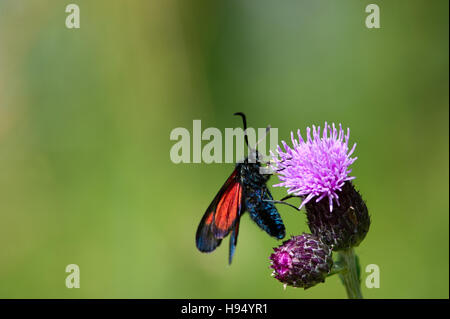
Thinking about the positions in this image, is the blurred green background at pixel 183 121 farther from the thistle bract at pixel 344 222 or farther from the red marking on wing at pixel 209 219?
the thistle bract at pixel 344 222

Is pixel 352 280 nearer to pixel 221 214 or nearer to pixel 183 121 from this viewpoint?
pixel 221 214

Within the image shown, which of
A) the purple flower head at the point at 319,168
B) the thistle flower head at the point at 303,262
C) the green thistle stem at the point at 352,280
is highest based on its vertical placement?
the purple flower head at the point at 319,168

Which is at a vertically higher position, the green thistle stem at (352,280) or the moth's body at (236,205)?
the moth's body at (236,205)

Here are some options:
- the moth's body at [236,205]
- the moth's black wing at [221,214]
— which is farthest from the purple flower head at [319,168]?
the moth's black wing at [221,214]

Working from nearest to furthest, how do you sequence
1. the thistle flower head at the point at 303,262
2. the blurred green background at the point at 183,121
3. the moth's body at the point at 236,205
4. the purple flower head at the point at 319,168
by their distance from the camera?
the thistle flower head at the point at 303,262 < the purple flower head at the point at 319,168 < the moth's body at the point at 236,205 < the blurred green background at the point at 183,121

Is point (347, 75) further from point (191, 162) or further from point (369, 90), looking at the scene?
point (191, 162)

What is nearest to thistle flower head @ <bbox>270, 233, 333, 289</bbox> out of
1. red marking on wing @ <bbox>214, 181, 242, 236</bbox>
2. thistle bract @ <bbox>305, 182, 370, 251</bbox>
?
thistle bract @ <bbox>305, 182, 370, 251</bbox>

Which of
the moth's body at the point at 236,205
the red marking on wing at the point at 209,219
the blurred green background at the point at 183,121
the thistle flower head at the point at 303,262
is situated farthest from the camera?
the blurred green background at the point at 183,121

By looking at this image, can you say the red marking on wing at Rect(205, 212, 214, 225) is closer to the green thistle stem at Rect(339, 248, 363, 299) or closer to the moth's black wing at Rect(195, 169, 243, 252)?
the moth's black wing at Rect(195, 169, 243, 252)
